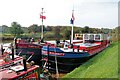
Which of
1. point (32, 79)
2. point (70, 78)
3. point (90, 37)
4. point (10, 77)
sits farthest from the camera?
point (90, 37)

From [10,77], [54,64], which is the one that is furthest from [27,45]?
[10,77]

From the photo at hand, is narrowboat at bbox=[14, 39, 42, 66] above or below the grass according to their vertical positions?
above

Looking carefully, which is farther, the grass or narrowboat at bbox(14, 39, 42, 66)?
narrowboat at bbox(14, 39, 42, 66)

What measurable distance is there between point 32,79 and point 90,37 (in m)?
18.2

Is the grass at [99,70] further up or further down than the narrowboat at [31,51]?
further down

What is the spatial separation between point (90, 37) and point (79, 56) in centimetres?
1044

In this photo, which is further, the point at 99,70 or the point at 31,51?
the point at 31,51

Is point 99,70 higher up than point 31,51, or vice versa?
point 31,51

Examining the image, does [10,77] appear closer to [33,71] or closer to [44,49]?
[33,71]

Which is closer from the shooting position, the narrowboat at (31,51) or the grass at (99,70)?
the grass at (99,70)

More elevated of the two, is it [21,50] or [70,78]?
[21,50]

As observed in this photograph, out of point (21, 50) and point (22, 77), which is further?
point (21, 50)

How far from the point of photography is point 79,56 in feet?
49.4

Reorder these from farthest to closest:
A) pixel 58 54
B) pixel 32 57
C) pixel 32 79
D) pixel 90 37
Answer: pixel 90 37 < pixel 32 57 < pixel 58 54 < pixel 32 79
